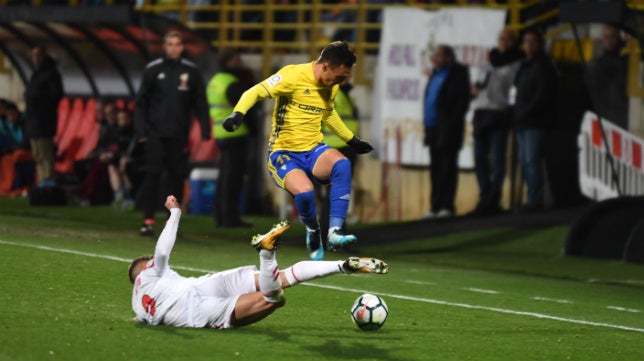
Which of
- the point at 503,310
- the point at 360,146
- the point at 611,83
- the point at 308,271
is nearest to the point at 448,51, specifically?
the point at 611,83

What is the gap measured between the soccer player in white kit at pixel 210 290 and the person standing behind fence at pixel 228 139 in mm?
9348

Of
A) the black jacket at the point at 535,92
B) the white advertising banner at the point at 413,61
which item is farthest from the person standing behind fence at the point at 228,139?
the black jacket at the point at 535,92

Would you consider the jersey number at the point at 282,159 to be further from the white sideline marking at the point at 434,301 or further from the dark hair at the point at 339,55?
the white sideline marking at the point at 434,301

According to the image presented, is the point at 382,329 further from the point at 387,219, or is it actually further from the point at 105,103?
the point at 105,103

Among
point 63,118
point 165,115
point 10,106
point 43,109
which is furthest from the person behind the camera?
point 63,118

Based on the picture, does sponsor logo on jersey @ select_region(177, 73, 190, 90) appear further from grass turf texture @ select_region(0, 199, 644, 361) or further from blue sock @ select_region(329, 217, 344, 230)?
blue sock @ select_region(329, 217, 344, 230)

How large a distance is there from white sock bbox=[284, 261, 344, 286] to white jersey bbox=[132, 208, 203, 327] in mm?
718

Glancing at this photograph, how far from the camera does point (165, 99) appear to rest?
17625 millimetres

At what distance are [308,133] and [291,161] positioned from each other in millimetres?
266

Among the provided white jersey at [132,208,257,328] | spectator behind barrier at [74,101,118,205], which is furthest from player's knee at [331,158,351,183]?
spectator behind barrier at [74,101,118,205]

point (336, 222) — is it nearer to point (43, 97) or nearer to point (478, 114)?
point (478, 114)

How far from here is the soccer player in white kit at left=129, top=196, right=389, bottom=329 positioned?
10281 millimetres

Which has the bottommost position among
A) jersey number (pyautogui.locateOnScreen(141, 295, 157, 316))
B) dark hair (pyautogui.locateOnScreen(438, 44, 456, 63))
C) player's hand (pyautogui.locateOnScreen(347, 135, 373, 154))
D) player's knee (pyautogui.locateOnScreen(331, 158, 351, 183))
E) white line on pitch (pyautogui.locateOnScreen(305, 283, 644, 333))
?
white line on pitch (pyautogui.locateOnScreen(305, 283, 644, 333))

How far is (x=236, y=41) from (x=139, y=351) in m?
15.9
